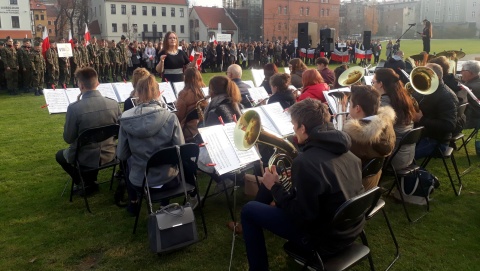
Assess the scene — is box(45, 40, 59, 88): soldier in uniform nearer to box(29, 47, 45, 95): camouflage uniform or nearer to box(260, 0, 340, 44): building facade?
box(29, 47, 45, 95): camouflage uniform

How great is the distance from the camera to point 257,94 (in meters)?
6.90

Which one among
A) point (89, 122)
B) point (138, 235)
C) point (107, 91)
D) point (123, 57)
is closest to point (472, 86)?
point (138, 235)

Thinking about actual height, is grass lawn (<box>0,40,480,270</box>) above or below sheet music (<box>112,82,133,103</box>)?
below

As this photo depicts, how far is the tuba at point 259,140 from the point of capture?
3170mm

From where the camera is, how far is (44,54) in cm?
1435

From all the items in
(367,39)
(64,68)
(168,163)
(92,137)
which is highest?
(367,39)

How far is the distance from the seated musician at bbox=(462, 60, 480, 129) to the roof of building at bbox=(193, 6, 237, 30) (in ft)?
224

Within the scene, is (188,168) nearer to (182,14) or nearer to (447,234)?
(447,234)

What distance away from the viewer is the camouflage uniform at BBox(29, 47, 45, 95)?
13672mm

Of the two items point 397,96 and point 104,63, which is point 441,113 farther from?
point 104,63

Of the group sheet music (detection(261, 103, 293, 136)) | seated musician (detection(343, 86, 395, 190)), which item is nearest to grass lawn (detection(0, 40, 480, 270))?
seated musician (detection(343, 86, 395, 190))

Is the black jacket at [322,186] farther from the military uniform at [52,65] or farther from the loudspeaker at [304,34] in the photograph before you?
the loudspeaker at [304,34]

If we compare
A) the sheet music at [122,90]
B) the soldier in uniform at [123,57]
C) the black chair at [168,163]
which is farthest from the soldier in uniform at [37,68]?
the black chair at [168,163]

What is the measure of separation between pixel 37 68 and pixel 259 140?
43.1ft
